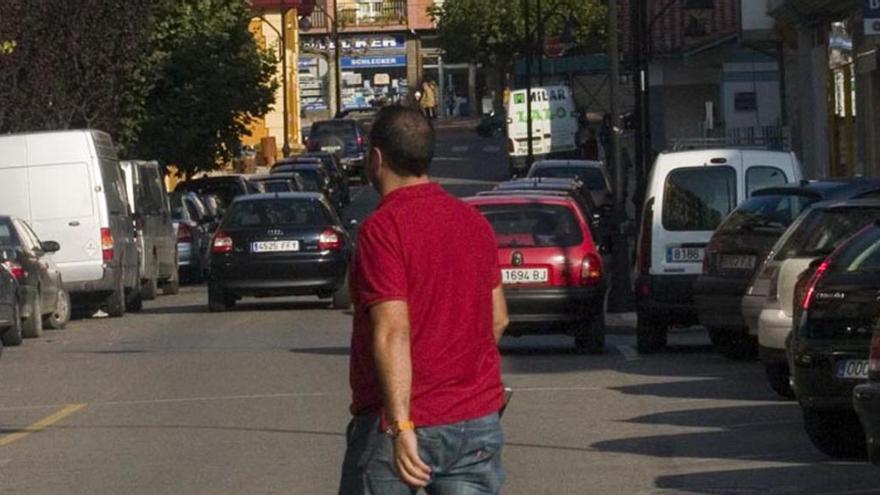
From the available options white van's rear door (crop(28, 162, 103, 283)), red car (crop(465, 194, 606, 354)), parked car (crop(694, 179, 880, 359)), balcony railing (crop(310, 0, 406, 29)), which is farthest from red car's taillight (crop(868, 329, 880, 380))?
balcony railing (crop(310, 0, 406, 29))

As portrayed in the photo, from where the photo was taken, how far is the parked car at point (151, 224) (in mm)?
31703

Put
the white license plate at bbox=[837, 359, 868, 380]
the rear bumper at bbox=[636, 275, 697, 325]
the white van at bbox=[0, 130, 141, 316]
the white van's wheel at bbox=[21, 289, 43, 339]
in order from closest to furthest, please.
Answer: the white license plate at bbox=[837, 359, 868, 380] → the rear bumper at bbox=[636, 275, 697, 325] → the white van's wheel at bbox=[21, 289, 43, 339] → the white van at bbox=[0, 130, 141, 316]

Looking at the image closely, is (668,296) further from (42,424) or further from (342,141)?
(342,141)

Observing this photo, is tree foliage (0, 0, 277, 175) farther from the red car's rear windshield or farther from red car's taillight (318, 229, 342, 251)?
the red car's rear windshield

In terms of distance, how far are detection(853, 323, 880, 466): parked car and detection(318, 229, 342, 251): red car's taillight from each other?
17.3 meters

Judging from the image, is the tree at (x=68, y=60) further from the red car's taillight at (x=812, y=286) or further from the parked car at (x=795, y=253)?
the red car's taillight at (x=812, y=286)

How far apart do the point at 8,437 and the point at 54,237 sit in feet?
44.6

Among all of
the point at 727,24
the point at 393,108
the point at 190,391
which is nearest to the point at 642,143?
the point at 190,391

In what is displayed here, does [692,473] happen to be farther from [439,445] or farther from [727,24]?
[727,24]

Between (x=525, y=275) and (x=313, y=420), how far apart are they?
5.05m

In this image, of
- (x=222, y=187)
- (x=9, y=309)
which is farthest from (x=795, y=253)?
(x=222, y=187)

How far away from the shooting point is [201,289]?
36375 mm

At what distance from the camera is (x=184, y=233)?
3678 cm

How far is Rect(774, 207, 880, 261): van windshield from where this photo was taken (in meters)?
14.6
